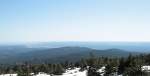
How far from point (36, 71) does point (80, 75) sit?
1531 inches

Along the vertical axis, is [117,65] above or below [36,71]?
above

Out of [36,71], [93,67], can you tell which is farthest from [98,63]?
[36,71]

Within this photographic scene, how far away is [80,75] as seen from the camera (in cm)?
9969

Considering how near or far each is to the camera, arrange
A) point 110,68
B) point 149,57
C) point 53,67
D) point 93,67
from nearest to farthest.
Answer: point 110,68
point 93,67
point 149,57
point 53,67

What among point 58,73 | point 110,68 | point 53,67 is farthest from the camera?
point 53,67

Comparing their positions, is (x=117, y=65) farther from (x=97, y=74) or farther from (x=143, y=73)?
(x=143, y=73)

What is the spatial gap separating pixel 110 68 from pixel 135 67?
993cm

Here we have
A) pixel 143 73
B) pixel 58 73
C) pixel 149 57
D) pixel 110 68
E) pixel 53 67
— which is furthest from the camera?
pixel 53 67

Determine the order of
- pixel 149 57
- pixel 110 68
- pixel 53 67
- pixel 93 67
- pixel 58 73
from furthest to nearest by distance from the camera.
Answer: pixel 53 67, pixel 58 73, pixel 149 57, pixel 93 67, pixel 110 68

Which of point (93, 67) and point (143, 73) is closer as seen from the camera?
point (143, 73)

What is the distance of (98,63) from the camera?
10194cm

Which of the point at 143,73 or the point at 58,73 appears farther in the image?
the point at 58,73

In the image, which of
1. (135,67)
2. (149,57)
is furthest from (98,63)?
(135,67)

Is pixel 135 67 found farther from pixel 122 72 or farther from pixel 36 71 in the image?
pixel 36 71
